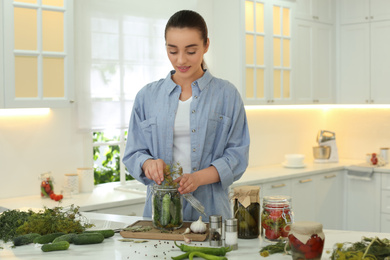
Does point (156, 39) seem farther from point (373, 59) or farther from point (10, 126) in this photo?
point (373, 59)

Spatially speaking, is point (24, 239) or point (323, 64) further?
point (323, 64)

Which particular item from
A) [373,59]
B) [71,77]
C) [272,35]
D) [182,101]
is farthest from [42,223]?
[373,59]

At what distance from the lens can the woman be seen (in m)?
2.46

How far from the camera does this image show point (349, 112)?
6148 millimetres

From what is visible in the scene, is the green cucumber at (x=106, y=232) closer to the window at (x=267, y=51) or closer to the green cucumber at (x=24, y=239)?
the green cucumber at (x=24, y=239)

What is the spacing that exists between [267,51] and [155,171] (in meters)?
3.14

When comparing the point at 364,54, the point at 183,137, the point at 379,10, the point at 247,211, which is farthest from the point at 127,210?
the point at 379,10

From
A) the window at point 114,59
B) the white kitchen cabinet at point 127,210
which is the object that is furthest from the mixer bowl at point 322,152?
the white kitchen cabinet at point 127,210

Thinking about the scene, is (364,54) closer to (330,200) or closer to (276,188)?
(330,200)

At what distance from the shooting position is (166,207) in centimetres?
220

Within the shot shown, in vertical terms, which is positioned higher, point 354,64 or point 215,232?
point 354,64

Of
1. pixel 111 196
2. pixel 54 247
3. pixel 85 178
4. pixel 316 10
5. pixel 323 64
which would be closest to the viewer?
pixel 54 247

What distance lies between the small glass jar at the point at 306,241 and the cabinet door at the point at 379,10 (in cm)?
429

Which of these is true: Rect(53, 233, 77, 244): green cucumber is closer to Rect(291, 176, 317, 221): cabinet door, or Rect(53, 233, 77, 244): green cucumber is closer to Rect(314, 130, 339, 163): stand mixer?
Rect(291, 176, 317, 221): cabinet door
